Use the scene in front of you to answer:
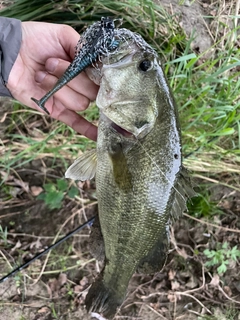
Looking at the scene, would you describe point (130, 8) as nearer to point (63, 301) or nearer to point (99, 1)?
point (99, 1)

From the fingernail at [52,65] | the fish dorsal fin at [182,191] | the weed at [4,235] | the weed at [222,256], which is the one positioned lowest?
the weed at [222,256]

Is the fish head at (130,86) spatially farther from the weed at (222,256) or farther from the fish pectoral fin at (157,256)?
the weed at (222,256)

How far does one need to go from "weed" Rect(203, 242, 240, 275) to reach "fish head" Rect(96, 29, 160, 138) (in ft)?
6.01

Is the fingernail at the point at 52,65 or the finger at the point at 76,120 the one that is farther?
the finger at the point at 76,120

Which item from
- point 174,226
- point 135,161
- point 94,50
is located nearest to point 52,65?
point 94,50

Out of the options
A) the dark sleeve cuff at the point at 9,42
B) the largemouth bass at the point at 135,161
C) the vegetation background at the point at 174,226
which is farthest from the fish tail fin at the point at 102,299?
the dark sleeve cuff at the point at 9,42

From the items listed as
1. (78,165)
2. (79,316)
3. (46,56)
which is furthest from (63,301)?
(46,56)

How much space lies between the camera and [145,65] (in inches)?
60.4

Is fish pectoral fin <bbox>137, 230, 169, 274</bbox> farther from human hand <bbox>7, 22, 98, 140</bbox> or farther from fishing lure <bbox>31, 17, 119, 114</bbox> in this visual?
fishing lure <bbox>31, 17, 119, 114</bbox>

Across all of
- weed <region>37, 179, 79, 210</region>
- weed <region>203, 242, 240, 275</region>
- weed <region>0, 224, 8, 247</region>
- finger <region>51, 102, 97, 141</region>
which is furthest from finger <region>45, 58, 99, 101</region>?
weed <region>203, 242, 240, 275</region>

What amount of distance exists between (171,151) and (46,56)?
91 centimetres

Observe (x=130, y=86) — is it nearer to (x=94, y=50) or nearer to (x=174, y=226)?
(x=94, y=50)

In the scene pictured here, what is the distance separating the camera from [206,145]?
273 centimetres

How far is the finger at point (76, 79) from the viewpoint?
1709 mm
